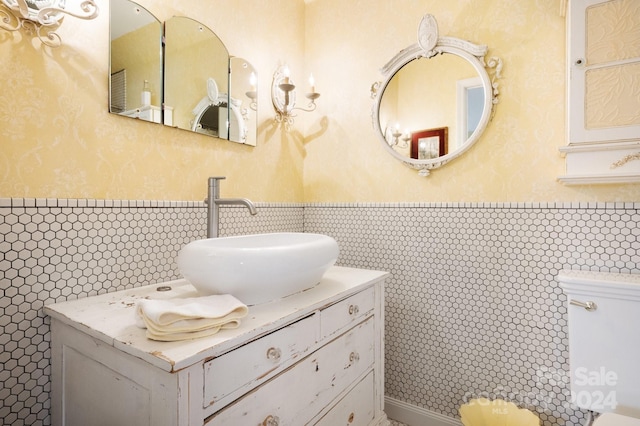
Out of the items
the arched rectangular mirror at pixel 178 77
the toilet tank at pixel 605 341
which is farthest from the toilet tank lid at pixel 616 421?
the arched rectangular mirror at pixel 178 77

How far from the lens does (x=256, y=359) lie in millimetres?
828

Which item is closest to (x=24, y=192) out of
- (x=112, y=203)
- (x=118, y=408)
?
(x=112, y=203)

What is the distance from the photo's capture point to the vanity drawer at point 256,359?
2.37 ft

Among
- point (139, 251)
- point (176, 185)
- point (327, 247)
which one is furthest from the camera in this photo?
point (176, 185)

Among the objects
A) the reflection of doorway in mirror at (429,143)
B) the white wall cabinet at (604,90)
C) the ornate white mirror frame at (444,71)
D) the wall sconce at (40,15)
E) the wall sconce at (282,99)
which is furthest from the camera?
the wall sconce at (282,99)

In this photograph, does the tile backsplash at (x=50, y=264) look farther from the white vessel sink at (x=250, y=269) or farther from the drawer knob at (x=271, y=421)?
the drawer knob at (x=271, y=421)

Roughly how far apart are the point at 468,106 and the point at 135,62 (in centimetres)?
148

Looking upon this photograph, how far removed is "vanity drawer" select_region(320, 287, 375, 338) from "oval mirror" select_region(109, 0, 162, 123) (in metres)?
1.01

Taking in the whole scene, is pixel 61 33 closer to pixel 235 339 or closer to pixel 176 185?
pixel 176 185

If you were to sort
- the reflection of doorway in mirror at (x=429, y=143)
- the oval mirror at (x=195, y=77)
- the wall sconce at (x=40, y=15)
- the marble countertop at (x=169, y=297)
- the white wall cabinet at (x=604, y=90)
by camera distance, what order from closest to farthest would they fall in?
the marble countertop at (x=169, y=297) → the wall sconce at (x=40, y=15) → the white wall cabinet at (x=604, y=90) → the oval mirror at (x=195, y=77) → the reflection of doorway in mirror at (x=429, y=143)

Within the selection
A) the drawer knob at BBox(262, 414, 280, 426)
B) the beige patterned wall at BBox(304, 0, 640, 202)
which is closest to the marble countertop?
the drawer knob at BBox(262, 414, 280, 426)

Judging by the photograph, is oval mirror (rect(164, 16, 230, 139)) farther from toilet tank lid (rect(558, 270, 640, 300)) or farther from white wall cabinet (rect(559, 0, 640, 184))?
toilet tank lid (rect(558, 270, 640, 300))

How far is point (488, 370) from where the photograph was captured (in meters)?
1.57

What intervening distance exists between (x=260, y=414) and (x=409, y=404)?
124cm
